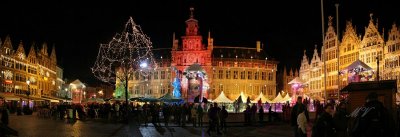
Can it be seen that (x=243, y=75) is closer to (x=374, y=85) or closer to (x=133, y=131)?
(x=374, y=85)

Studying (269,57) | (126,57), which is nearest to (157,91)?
(269,57)

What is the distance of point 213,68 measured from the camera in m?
90.3

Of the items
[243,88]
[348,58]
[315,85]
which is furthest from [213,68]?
[348,58]

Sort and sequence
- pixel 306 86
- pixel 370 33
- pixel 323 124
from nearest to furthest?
pixel 323 124 < pixel 370 33 < pixel 306 86

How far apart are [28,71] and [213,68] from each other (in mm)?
35027

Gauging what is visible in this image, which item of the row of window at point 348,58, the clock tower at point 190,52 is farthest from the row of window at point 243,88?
→ the row of window at point 348,58

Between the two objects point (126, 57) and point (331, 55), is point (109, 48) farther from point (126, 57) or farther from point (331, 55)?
point (331, 55)

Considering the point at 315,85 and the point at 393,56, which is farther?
the point at 315,85

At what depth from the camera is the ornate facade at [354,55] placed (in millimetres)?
56244

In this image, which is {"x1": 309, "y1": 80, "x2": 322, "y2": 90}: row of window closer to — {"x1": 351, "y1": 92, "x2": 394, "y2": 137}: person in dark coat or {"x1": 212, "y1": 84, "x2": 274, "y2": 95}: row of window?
{"x1": 212, "y1": 84, "x2": 274, "y2": 95}: row of window

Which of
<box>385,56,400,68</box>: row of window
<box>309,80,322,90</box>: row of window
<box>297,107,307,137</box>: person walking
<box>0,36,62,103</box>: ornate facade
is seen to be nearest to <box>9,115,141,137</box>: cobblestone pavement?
<box>297,107,307,137</box>: person walking

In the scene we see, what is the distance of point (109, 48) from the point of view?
39.2 m

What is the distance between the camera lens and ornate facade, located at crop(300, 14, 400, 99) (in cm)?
5624

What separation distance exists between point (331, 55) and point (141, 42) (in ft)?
135
